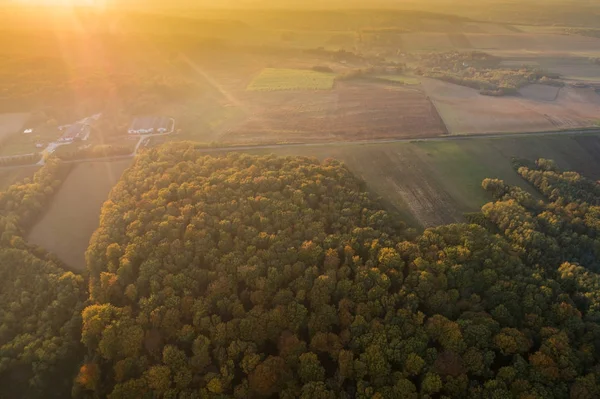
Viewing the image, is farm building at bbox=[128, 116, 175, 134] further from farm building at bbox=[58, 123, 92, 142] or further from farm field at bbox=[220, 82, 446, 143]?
farm field at bbox=[220, 82, 446, 143]

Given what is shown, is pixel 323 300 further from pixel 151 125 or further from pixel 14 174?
pixel 151 125

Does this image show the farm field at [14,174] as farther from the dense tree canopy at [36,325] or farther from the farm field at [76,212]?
the dense tree canopy at [36,325]

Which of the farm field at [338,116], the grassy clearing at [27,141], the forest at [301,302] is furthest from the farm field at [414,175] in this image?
the grassy clearing at [27,141]

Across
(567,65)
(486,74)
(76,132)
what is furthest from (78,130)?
(567,65)

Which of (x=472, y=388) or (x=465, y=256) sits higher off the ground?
(x=465, y=256)

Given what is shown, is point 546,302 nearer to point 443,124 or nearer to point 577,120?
point 443,124

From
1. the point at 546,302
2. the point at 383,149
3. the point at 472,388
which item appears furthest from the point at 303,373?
the point at 383,149
